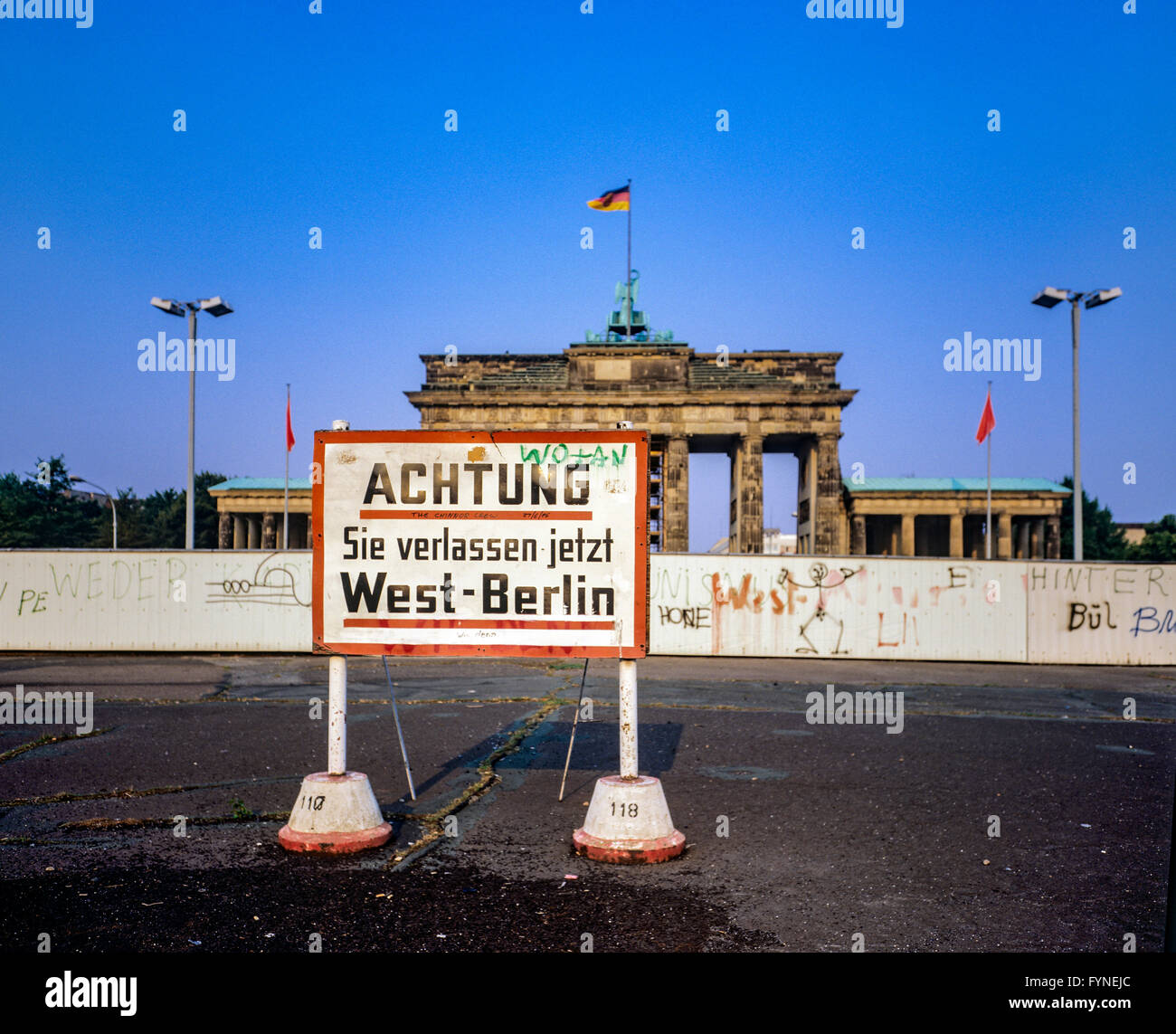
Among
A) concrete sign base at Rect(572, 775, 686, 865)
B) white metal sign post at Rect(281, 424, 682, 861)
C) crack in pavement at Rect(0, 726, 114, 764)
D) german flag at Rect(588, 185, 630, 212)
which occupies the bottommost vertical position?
crack in pavement at Rect(0, 726, 114, 764)

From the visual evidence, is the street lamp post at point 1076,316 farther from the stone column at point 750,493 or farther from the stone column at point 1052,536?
the stone column at point 1052,536

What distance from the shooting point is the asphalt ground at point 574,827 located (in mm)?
3645

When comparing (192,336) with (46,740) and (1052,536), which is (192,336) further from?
(1052,536)

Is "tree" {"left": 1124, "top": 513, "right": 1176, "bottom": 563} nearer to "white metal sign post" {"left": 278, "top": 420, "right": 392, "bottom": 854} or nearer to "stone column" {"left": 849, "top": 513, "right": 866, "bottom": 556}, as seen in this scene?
"stone column" {"left": 849, "top": 513, "right": 866, "bottom": 556}

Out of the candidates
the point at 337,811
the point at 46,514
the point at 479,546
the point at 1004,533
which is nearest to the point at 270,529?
the point at 46,514

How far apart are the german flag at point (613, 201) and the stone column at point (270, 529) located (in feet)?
107

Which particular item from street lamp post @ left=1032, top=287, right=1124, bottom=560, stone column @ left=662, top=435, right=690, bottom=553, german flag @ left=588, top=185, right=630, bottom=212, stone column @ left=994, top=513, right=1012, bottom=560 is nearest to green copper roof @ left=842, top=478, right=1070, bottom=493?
stone column @ left=994, top=513, right=1012, bottom=560

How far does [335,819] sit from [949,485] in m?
58.5

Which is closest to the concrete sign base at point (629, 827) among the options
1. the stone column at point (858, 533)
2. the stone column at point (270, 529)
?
the stone column at point (858, 533)

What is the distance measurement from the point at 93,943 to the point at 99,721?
6090 millimetres

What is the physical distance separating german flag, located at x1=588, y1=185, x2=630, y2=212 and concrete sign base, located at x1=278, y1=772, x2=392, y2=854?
133ft

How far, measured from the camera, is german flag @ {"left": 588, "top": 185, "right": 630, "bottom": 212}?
42188 millimetres

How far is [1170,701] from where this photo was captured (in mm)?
11953

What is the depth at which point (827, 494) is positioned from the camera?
5216 cm
